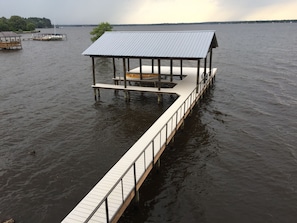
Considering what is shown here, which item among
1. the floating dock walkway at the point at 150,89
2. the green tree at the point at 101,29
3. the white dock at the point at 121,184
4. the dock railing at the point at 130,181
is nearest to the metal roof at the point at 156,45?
the floating dock walkway at the point at 150,89

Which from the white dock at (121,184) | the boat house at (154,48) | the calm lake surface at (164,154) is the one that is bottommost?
the calm lake surface at (164,154)

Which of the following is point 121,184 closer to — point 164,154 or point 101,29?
point 164,154

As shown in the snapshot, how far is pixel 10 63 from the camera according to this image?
53.9m

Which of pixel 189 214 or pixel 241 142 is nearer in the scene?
pixel 189 214

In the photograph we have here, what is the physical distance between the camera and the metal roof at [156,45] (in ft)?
80.4

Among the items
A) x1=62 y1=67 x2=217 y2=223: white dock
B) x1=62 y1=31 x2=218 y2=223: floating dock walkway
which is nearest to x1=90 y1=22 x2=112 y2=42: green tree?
x1=62 y1=31 x2=218 y2=223: floating dock walkway

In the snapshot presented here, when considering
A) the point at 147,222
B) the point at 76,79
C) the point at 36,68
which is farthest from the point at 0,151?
the point at 36,68

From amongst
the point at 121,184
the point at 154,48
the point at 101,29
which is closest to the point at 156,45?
the point at 154,48

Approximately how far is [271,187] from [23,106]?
76.2ft

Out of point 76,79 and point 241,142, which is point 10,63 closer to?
point 76,79

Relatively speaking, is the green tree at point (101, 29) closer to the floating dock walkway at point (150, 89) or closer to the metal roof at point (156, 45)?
the floating dock walkway at point (150, 89)

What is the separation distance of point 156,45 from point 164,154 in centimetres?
1230

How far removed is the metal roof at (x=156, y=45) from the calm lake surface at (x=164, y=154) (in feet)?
16.3

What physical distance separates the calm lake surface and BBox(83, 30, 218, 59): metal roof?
195 inches
